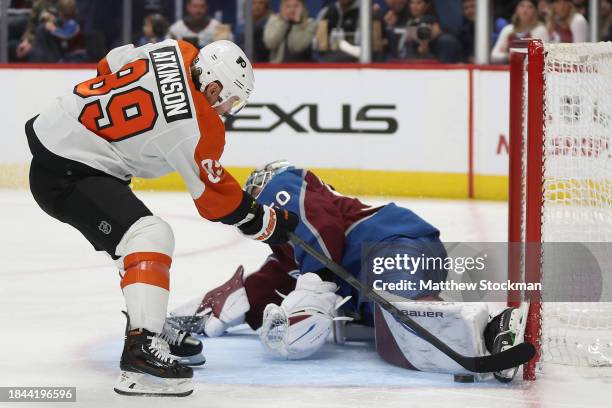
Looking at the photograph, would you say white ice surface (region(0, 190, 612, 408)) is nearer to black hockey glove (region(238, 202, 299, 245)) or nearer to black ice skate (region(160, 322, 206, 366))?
black ice skate (region(160, 322, 206, 366))

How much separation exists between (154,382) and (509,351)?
0.89m

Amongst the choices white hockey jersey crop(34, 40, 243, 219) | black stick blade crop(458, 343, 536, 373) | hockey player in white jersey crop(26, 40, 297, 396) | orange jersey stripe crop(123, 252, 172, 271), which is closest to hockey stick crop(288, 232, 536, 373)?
black stick blade crop(458, 343, 536, 373)

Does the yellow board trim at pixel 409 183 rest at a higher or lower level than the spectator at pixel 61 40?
lower

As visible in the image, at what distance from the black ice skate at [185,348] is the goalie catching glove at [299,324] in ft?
0.62

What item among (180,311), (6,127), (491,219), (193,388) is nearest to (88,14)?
(6,127)

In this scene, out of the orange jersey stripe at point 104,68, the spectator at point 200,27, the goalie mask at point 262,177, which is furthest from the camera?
the spectator at point 200,27

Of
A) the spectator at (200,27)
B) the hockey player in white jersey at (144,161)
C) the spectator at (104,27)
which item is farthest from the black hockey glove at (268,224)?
the spectator at (104,27)

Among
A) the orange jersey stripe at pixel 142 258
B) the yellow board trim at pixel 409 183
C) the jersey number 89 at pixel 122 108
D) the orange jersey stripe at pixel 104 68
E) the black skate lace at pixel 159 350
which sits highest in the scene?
the orange jersey stripe at pixel 104 68

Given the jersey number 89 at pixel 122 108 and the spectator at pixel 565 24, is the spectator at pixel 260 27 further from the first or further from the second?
the jersey number 89 at pixel 122 108

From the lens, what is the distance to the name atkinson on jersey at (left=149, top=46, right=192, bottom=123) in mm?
3207

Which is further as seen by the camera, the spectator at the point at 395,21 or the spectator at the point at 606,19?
the spectator at the point at 395,21

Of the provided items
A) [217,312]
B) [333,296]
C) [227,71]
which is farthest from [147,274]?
[217,312]

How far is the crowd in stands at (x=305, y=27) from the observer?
24.8ft

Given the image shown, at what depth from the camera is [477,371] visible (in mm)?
3291
